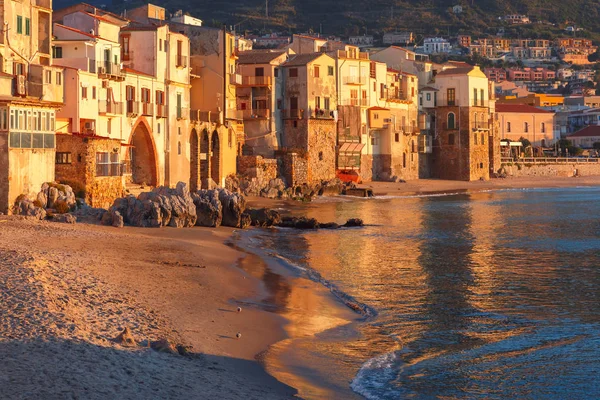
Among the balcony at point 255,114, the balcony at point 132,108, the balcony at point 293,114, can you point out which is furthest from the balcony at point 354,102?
the balcony at point 132,108

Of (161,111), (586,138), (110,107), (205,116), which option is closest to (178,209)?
(110,107)

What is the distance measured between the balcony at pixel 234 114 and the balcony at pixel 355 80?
1271 centimetres

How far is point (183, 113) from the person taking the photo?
2457 inches

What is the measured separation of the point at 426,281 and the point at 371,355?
35.3ft

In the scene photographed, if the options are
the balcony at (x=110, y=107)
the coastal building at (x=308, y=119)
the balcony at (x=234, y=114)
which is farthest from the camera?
the coastal building at (x=308, y=119)

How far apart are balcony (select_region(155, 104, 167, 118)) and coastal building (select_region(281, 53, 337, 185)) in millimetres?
18373

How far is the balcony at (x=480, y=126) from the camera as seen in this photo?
99.7 metres

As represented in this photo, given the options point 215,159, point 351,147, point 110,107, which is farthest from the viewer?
point 351,147

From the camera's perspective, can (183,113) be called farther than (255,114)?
No

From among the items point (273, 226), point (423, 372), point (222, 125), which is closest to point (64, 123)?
point (273, 226)

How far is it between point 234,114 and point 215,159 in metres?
5.95

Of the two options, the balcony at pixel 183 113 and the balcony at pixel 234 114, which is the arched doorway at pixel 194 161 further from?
the balcony at pixel 234 114

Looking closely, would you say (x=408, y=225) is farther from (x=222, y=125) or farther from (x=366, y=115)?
(x=366, y=115)

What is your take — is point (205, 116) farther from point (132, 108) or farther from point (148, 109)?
→ point (132, 108)
